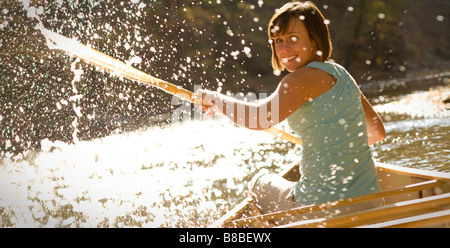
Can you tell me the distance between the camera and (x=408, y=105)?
9250mm

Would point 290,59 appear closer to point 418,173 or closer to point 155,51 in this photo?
point 418,173

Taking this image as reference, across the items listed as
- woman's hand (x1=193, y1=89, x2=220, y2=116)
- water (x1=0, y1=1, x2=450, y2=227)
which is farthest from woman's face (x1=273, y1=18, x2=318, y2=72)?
water (x1=0, y1=1, x2=450, y2=227)

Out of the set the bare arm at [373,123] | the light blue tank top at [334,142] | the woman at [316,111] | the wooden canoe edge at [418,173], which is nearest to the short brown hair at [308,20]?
the woman at [316,111]

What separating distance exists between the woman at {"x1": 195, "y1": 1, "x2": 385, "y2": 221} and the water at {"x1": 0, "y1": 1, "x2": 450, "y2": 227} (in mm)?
1779

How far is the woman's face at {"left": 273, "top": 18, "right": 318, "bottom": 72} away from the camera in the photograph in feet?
6.49

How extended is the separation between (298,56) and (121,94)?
12690 mm

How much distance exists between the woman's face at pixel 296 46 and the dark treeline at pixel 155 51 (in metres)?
7.32

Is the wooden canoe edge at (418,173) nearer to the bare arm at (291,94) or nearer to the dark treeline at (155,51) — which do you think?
the bare arm at (291,94)

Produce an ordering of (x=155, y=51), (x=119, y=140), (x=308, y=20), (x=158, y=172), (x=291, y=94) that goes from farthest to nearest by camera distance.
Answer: (x=155, y=51), (x=119, y=140), (x=158, y=172), (x=308, y=20), (x=291, y=94)

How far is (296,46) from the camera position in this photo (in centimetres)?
199

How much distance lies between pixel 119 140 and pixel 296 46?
272 inches

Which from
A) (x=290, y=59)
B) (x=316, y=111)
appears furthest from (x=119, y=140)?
(x=316, y=111)

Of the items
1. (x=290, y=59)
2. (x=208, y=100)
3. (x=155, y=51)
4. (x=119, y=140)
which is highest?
(x=155, y=51)

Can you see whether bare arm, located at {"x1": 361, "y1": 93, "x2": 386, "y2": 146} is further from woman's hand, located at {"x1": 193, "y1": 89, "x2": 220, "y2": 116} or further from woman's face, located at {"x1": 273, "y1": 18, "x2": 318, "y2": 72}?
woman's hand, located at {"x1": 193, "y1": 89, "x2": 220, "y2": 116}
